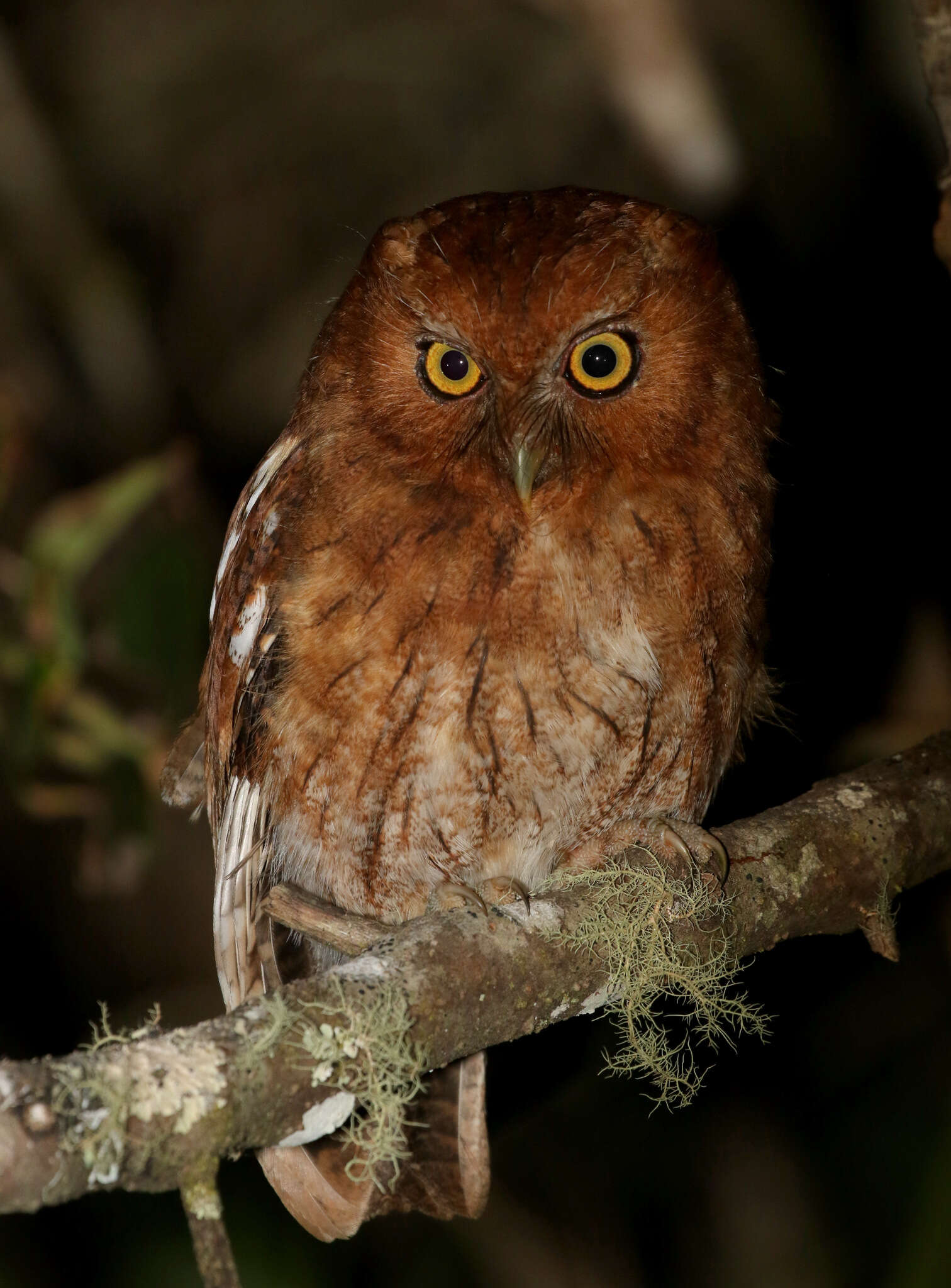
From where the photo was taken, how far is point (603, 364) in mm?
1691

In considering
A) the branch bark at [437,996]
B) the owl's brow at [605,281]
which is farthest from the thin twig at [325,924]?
the owl's brow at [605,281]

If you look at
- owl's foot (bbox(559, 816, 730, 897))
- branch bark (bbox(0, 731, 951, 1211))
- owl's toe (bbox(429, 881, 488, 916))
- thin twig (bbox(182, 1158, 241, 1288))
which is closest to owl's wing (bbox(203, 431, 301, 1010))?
owl's toe (bbox(429, 881, 488, 916))

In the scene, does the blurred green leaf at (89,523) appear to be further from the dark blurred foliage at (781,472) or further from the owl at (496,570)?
the owl at (496,570)

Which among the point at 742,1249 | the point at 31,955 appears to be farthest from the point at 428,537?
the point at 742,1249

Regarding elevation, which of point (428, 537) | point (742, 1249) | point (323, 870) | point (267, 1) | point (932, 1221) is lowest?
point (742, 1249)

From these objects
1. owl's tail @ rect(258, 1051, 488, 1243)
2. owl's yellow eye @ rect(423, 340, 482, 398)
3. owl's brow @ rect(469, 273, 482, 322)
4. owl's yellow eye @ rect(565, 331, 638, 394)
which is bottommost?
owl's tail @ rect(258, 1051, 488, 1243)

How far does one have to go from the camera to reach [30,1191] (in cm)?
92

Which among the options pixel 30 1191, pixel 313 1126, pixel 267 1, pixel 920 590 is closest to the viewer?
pixel 30 1191

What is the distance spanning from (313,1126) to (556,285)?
1.08m

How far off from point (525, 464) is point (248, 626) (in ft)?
1.85

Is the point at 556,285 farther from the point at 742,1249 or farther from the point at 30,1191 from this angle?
the point at 742,1249

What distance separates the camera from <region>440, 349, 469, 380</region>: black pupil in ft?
5.54

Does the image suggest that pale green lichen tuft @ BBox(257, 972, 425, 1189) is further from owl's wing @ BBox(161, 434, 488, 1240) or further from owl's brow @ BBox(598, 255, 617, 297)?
owl's brow @ BBox(598, 255, 617, 297)

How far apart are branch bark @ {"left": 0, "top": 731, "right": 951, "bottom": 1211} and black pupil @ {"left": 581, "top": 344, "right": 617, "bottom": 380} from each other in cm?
71
